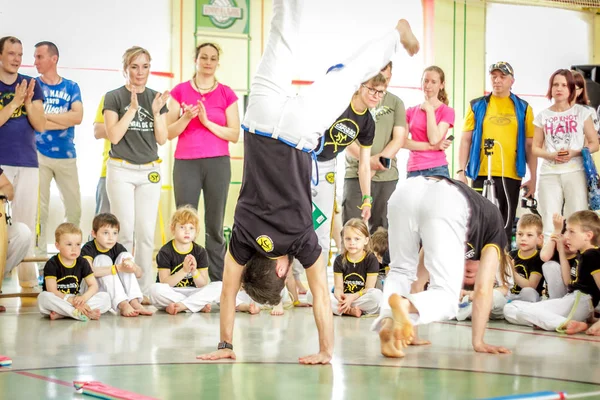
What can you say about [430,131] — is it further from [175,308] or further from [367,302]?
[175,308]

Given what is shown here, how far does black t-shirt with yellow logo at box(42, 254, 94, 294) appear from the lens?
217 inches

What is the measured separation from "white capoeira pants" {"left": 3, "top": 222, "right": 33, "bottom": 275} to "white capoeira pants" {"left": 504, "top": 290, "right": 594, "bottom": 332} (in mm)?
3384

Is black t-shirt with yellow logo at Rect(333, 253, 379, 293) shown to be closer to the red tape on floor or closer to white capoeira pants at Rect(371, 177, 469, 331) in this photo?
white capoeira pants at Rect(371, 177, 469, 331)

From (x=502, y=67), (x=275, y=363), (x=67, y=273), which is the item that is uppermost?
(x=502, y=67)

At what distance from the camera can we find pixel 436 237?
12.4ft

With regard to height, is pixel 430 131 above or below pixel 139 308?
above

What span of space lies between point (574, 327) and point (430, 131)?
2.48 meters

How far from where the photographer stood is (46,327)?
504 cm

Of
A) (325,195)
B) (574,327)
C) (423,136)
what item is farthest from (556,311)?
(423,136)

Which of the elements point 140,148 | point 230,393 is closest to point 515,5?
point 140,148

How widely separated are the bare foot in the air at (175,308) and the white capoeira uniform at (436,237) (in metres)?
2.28

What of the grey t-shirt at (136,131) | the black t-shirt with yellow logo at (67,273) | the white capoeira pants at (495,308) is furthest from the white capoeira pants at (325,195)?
the black t-shirt with yellow logo at (67,273)

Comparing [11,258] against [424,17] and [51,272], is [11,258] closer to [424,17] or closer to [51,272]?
[51,272]

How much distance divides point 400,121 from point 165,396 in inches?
170
